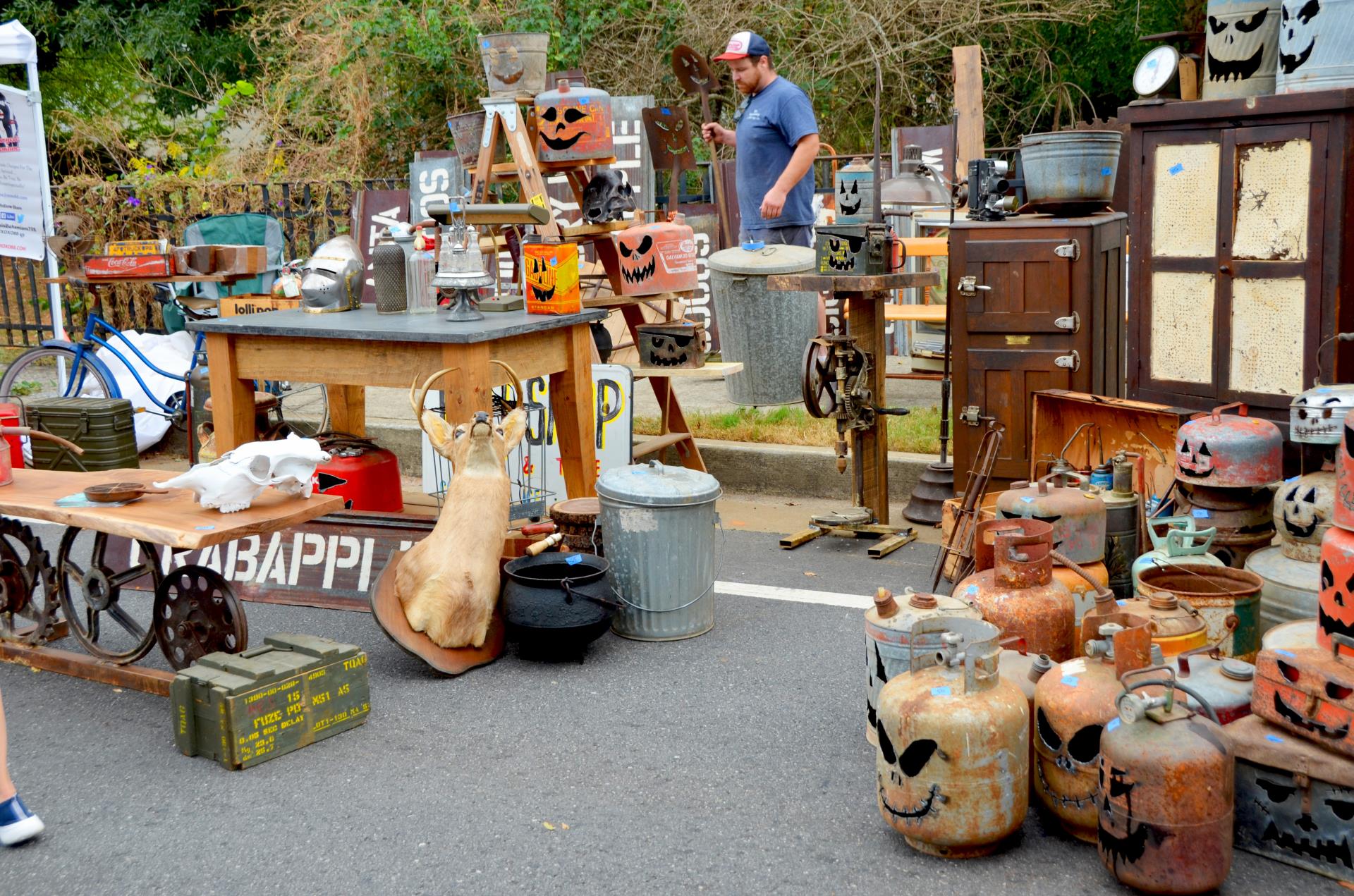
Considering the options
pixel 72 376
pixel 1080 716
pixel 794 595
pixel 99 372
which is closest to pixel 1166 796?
pixel 1080 716

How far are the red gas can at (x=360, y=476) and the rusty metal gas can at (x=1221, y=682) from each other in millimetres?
3860

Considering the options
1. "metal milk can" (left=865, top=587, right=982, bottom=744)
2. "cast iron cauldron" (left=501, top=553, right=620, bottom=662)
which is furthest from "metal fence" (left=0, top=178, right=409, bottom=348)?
"metal milk can" (left=865, top=587, right=982, bottom=744)

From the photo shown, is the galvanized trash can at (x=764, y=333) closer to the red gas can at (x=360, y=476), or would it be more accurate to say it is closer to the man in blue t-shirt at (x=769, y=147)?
the man in blue t-shirt at (x=769, y=147)

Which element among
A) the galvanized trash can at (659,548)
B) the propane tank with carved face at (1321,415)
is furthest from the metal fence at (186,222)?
the propane tank with carved face at (1321,415)

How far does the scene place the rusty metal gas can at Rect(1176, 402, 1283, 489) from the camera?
180 inches

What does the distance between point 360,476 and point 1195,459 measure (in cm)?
375

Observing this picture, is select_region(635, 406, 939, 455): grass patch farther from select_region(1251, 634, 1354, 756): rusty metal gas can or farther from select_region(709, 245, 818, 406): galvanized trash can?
select_region(1251, 634, 1354, 756): rusty metal gas can

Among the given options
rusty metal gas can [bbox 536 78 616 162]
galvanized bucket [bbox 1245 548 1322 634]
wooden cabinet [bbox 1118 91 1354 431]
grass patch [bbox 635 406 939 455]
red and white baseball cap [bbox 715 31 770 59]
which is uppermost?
red and white baseball cap [bbox 715 31 770 59]

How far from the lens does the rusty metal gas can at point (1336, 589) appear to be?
3.25 m

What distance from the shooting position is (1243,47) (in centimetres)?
542

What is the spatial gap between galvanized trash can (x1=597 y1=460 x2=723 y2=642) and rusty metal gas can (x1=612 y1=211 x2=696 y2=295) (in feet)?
5.90

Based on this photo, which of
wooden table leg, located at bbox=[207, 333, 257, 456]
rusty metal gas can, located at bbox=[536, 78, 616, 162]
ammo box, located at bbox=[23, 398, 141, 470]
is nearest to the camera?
wooden table leg, located at bbox=[207, 333, 257, 456]

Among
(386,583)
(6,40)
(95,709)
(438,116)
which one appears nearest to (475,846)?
(386,583)

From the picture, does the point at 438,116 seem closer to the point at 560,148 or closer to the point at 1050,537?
the point at 560,148
